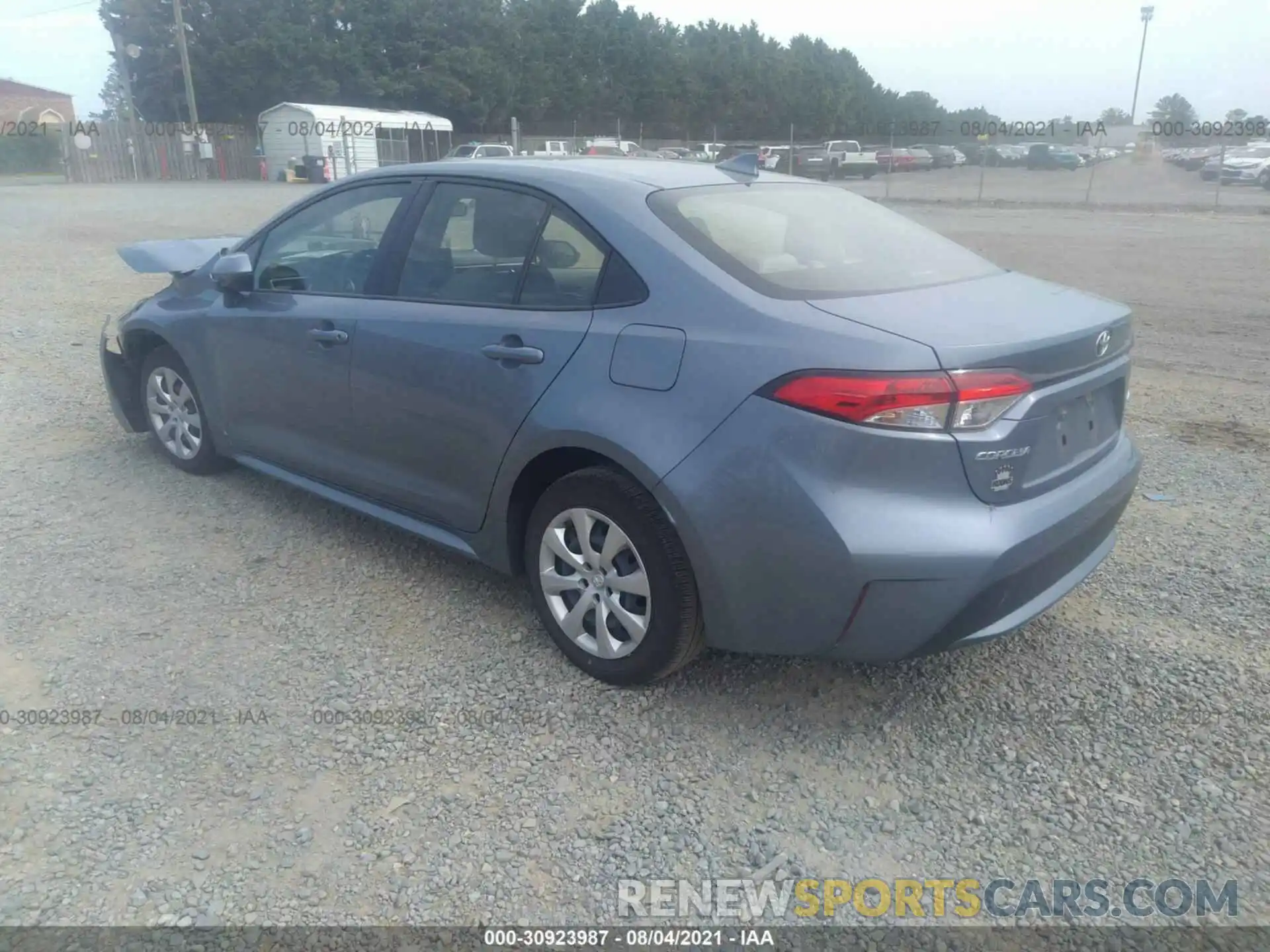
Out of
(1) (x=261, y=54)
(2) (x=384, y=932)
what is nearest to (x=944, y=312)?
(2) (x=384, y=932)

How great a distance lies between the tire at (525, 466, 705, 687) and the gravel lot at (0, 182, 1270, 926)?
155mm

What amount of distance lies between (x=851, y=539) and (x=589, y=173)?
1.66m

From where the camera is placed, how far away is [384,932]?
2.31 metres

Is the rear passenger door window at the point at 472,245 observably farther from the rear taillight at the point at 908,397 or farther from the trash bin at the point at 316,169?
the trash bin at the point at 316,169

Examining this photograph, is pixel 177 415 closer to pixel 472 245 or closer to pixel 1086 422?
pixel 472 245

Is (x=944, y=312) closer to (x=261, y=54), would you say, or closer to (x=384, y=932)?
(x=384, y=932)

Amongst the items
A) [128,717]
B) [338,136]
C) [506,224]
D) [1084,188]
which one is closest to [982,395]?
[506,224]

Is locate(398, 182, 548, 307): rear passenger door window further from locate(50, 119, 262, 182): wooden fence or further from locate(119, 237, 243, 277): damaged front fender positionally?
locate(50, 119, 262, 182): wooden fence

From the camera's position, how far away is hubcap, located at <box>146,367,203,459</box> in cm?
494

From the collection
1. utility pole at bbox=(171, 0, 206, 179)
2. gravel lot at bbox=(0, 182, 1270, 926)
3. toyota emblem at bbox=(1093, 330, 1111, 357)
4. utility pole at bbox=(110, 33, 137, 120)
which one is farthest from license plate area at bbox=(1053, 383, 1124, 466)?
utility pole at bbox=(110, 33, 137, 120)

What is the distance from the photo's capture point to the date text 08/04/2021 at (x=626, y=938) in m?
2.29

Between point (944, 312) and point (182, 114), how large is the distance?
54.0 meters

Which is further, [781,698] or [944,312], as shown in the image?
[781,698]
